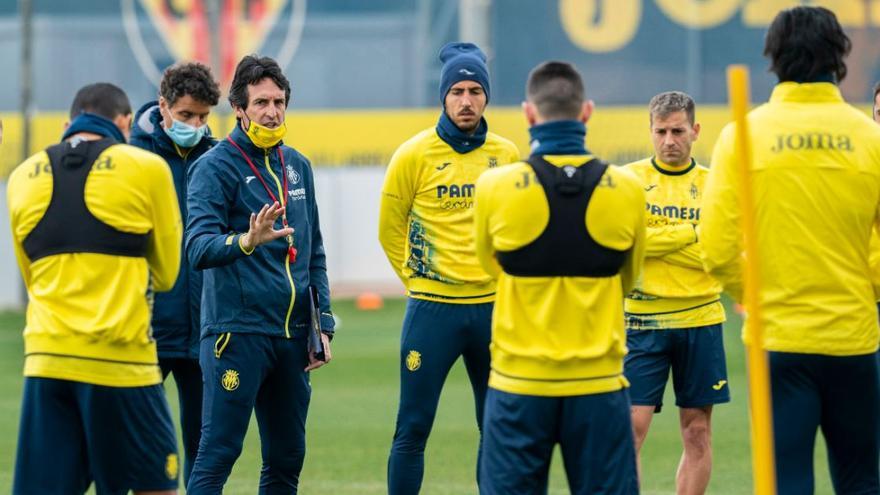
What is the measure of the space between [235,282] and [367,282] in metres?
20.9

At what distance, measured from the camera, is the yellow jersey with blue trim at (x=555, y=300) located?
18.4 feet

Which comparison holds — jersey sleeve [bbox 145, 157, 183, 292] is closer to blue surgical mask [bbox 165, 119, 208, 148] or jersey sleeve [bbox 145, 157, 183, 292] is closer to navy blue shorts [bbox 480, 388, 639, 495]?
navy blue shorts [bbox 480, 388, 639, 495]

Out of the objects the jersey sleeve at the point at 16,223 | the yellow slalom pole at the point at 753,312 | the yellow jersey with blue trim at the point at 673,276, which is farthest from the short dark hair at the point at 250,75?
the yellow slalom pole at the point at 753,312

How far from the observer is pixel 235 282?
7.33 meters

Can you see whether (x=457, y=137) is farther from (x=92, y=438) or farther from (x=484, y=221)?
(x=92, y=438)

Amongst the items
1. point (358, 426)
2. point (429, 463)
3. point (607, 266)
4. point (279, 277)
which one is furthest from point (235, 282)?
point (358, 426)

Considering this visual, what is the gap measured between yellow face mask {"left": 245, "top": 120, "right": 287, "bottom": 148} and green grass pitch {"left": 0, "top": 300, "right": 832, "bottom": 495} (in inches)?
117

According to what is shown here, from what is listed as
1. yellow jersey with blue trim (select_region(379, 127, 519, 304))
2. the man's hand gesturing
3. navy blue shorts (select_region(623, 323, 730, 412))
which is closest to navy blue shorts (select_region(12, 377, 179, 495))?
the man's hand gesturing

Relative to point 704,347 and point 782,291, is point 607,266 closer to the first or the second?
point 782,291

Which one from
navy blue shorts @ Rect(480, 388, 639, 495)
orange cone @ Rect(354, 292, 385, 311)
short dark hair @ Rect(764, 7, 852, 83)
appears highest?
short dark hair @ Rect(764, 7, 852, 83)

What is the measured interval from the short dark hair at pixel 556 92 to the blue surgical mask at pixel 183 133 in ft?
8.28

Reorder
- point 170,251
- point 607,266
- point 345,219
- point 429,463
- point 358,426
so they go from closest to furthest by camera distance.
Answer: point 607,266 < point 170,251 < point 429,463 < point 358,426 < point 345,219

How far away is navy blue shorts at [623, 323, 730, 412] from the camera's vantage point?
8242 mm

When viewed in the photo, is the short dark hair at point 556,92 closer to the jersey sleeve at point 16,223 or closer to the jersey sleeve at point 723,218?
the jersey sleeve at point 723,218
